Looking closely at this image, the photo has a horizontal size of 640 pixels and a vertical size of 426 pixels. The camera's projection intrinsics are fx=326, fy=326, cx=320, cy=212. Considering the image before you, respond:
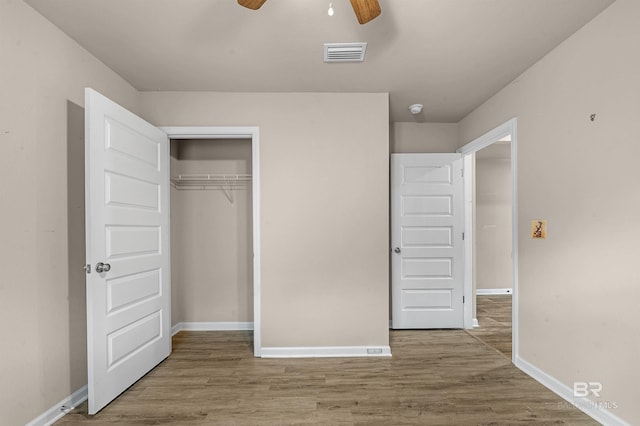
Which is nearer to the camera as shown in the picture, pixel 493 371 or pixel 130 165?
pixel 130 165

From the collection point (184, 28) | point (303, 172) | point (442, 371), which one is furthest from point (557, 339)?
point (184, 28)

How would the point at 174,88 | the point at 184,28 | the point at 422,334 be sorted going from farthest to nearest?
1. the point at 422,334
2. the point at 174,88
3. the point at 184,28

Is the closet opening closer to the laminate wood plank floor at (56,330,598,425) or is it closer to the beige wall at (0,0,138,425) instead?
the laminate wood plank floor at (56,330,598,425)

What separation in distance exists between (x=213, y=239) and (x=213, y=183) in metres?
0.69

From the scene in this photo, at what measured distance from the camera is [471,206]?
4094 millimetres

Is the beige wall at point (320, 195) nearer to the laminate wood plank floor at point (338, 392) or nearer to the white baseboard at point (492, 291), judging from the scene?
the laminate wood plank floor at point (338, 392)

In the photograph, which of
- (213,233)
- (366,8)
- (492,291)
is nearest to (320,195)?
(213,233)

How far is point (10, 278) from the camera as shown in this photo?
1.85 m

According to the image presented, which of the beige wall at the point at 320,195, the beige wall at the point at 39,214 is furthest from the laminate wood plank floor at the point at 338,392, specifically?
the beige wall at the point at 320,195

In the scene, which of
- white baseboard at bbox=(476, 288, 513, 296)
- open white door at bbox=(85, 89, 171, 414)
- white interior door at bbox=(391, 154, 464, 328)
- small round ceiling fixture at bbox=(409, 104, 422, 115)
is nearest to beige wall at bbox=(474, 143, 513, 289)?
white baseboard at bbox=(476, 288, 513, 296)

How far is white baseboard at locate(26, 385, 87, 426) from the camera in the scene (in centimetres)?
203

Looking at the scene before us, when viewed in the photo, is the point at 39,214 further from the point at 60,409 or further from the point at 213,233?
the point at 213,233

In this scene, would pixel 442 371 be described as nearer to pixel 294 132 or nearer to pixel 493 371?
pixel 493 371

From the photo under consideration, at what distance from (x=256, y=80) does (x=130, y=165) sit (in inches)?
51.0
